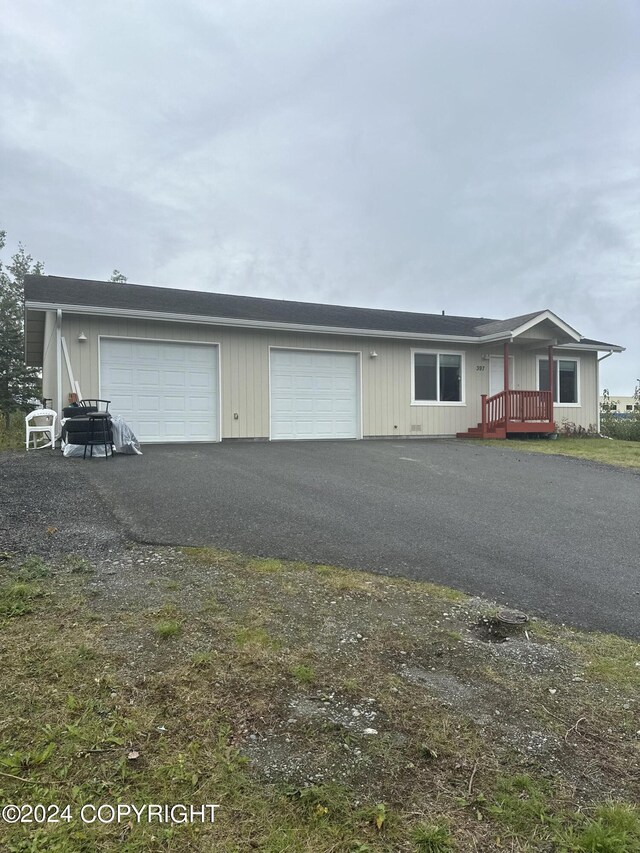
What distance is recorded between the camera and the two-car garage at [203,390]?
439 inches

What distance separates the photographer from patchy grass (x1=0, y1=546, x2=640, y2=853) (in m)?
1.48

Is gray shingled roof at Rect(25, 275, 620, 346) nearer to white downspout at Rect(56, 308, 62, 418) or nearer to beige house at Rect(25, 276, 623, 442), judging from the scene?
beige house at Rect(25, 276, 623, 442)

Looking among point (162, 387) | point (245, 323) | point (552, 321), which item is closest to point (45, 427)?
point (162, 387)

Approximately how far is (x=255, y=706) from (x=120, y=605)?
1.12 meters

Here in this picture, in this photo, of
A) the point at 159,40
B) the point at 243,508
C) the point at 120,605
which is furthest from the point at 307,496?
the point at 159,40

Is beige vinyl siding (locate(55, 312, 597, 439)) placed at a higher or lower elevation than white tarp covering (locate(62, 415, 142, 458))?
higher

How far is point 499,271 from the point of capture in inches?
933

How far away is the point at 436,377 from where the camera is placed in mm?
14797


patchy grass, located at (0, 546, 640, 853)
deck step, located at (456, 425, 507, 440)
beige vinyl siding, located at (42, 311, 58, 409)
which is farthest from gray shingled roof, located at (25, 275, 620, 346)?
patchy grass, located at (0, 546, 640, 853)

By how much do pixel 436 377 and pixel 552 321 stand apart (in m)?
3.66

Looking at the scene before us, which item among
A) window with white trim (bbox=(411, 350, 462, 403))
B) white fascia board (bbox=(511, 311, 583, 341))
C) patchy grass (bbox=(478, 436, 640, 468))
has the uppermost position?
white fascia board (bbox=(511, 311, 583, 341))

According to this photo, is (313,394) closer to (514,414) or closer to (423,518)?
(514,414)

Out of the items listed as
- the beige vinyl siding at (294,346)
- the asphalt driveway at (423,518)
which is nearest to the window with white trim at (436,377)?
the beige vinyl siding at (294,346)

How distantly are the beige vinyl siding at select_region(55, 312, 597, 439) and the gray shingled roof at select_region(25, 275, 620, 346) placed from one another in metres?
0.35
